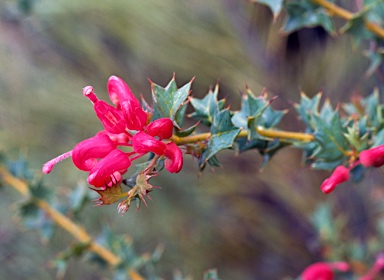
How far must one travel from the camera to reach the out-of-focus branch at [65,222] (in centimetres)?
82

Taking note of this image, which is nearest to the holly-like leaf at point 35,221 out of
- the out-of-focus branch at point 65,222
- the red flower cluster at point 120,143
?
the out-of-focus branch at point 65,222

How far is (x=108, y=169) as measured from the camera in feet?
1.44

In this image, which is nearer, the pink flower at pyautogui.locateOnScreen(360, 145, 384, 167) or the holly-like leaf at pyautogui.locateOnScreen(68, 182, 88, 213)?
the pink flower at pyautogui.locateOnScreen(360, 145, 384, 167)

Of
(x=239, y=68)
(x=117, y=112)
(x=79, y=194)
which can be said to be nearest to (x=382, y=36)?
(x=117, y=112)

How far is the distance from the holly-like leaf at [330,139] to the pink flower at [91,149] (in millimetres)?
233

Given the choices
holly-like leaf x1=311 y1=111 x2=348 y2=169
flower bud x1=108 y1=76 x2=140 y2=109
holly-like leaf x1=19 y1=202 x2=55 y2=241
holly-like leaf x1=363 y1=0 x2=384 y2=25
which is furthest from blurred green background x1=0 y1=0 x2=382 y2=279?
flower bud x1=108 y1=76 x2=140 y2=109

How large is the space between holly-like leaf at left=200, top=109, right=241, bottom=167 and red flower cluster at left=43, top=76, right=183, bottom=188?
4 centimetres

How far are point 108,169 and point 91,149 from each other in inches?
1.3

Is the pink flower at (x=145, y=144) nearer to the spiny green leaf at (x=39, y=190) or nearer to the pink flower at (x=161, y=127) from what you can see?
the pink flower at (x=161, y=127)

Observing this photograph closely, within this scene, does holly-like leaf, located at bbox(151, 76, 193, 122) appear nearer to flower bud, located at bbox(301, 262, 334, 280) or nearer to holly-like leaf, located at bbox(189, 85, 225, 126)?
holly-like leaf, located at bbox(189, 85, 225, 126)

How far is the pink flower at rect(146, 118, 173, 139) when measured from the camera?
0.45 meters

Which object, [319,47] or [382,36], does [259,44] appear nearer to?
[319,47]

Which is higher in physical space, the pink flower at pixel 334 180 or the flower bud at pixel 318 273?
the pink flower at pixel 334 180

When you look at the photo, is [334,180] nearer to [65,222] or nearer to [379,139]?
[379,139]
